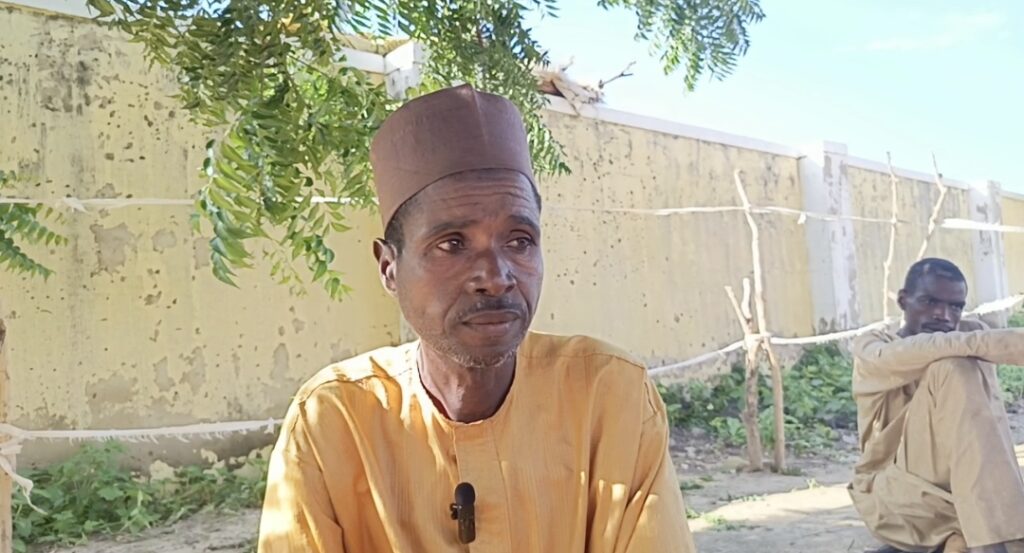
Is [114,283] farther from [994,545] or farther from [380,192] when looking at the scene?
[994,545]

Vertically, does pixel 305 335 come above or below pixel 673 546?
above

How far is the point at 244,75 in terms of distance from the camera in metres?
1.89

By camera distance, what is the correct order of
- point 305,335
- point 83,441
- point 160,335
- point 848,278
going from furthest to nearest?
point 848,278, point 305,335, point 160,335, point 83,441

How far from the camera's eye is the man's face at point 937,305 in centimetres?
350

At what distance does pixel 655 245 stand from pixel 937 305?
463cm

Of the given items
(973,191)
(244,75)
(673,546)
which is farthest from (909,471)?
(973,191)

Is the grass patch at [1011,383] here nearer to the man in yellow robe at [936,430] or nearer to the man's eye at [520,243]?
the man in yellow robe at [936,430]

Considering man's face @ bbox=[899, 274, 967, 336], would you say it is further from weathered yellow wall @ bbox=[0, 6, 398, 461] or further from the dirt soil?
weathered yellow wall @ bbox=[0, 6, 398, 461]

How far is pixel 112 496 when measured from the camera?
4492 mm

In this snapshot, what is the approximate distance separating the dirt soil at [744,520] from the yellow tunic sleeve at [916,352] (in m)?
1.00

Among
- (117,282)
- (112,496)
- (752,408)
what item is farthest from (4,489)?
(752,408)

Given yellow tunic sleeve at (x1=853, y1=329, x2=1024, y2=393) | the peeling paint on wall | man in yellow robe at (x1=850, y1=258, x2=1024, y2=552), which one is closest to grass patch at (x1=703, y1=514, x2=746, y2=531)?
man in yellow robe at (x1=850, y1=258, x2=1024, y2=552)

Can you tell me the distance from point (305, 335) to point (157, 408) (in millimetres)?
1047

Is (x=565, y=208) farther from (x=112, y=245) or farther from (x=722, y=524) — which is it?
(x=112, y=245)
